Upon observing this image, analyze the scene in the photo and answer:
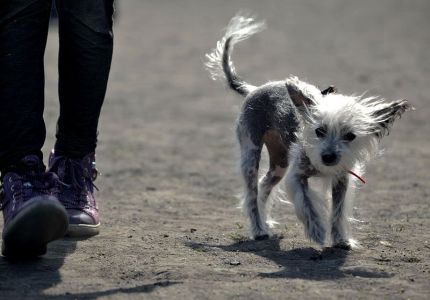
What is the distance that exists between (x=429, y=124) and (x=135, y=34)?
A: 11445 millimetres

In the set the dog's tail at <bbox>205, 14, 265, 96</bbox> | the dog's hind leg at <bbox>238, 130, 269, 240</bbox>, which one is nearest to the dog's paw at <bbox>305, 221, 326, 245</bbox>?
the dog's hind leg at <bbox>238, 130, 269, 240</bbox>

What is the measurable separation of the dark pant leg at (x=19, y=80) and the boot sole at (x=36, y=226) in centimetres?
53

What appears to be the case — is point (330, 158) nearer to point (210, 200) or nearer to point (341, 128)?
point (341, 128)

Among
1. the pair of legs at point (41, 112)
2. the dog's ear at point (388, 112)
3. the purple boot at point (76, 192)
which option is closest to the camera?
the pair of legs at point (41, 112)

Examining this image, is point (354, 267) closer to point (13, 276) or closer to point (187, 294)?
point (187, 294)

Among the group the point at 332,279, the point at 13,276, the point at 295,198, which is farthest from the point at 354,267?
the point at 13,276

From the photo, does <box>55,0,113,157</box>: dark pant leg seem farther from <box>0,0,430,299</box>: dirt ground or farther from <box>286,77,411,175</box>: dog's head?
<box>286,77,411,175</box>: dog's head

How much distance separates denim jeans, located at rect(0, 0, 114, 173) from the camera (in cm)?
497

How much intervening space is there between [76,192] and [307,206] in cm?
144

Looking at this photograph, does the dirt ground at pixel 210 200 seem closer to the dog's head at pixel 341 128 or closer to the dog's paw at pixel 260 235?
the dog's paw at pixel 260 235

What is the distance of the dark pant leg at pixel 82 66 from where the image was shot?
515 centimetres

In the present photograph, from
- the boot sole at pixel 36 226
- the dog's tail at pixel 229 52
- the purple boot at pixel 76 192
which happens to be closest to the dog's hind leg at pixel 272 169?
the dog's tail at pixel 229 52

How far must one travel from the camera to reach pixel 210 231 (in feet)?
19.7

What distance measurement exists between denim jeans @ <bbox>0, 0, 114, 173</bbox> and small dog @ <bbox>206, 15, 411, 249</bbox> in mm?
1184
